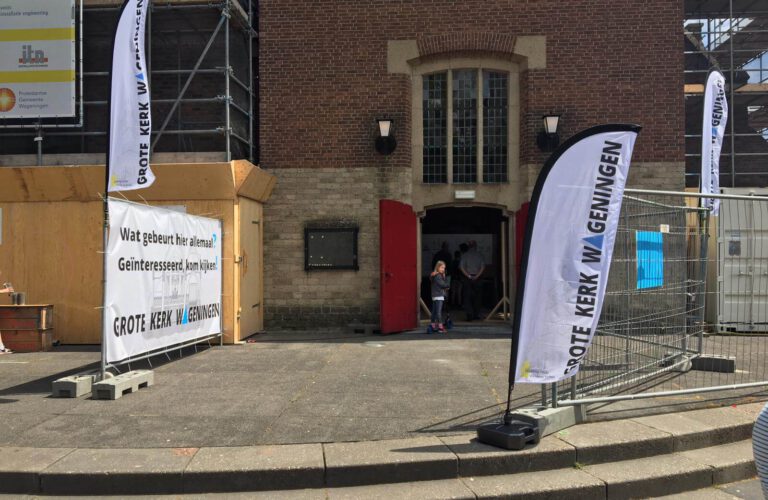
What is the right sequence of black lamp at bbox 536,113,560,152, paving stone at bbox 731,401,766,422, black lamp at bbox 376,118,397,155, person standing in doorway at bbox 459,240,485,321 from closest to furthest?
1. paving stone at bbox 731,401,766,422
2. black lamp at bbox 536,113,560,152
3. black lamp at bbox 376,118,397,155
4. person standing in doorway at bbox 459,240,485,321

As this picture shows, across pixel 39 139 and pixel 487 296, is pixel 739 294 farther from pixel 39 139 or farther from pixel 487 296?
pixel 39 139

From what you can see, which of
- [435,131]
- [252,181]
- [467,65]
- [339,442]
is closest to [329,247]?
[252,181]

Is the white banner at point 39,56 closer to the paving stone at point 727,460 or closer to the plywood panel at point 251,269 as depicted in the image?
the plywood panel at point 251,269

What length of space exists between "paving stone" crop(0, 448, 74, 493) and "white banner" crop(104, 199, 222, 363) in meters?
1.98

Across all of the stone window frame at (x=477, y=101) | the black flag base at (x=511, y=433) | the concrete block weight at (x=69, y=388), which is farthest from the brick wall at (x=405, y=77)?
the black flag base at (x=511, y=433)

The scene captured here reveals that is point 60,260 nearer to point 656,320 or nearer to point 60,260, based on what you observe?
point 60,260

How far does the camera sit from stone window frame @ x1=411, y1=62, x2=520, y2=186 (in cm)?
1180

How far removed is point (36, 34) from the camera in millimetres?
9992

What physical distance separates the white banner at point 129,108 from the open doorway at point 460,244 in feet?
26.6

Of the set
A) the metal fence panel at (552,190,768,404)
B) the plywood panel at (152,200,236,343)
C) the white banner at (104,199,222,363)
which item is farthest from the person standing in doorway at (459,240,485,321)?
the white banner at (104,199,222,363)

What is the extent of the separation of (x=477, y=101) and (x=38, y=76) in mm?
8590

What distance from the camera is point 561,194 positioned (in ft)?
15.1

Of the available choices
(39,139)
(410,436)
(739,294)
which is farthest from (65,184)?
(739,294)

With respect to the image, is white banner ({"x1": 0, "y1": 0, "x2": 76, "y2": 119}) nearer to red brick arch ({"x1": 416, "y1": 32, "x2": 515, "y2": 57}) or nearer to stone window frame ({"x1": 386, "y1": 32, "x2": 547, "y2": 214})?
stone window frame ({"x1": 386, "y1": 32, "x2": 547, "y2": 214})
